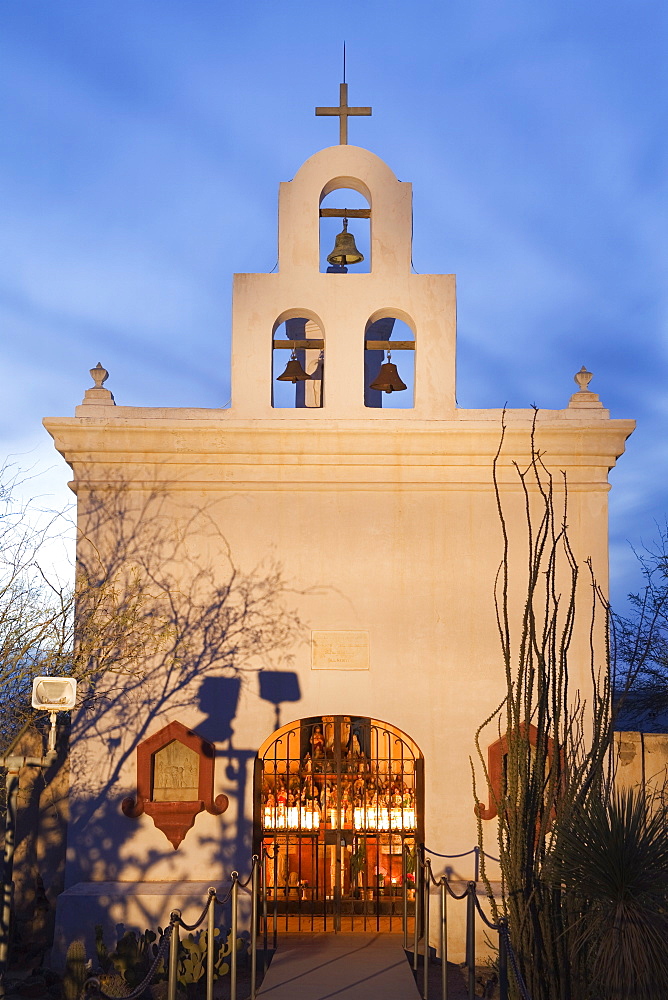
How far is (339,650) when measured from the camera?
1094 centimetres

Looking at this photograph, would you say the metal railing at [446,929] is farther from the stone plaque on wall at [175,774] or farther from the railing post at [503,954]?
the stone plaque on wall at [175,774]

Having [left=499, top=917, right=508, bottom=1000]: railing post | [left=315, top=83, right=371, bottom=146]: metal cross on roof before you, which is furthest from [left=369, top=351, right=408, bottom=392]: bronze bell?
[left=499, top=917, right=508, bottom=1000]: railing post

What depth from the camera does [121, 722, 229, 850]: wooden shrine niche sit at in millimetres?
10656

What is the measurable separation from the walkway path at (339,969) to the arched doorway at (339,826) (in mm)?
309

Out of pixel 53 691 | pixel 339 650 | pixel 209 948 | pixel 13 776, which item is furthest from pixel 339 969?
pixel 53 691

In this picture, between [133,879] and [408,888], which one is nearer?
[133,879]

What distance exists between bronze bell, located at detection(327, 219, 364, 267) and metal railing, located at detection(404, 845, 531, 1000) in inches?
261

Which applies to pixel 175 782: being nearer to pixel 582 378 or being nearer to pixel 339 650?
pixel 339 650

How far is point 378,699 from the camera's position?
10.9m

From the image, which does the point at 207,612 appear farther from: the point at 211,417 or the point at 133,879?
the point at 133,879

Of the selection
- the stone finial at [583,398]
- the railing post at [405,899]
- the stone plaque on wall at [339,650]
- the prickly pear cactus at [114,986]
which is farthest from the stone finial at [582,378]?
the prickly pear cactus at [114,986]

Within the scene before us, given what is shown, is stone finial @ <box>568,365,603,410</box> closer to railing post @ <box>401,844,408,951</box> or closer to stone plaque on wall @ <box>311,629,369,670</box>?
stone plaque on wall @ <box>311,629,369,670</box>

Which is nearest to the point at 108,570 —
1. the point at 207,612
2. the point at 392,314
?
the point at 207,612

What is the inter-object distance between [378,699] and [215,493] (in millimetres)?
2755
